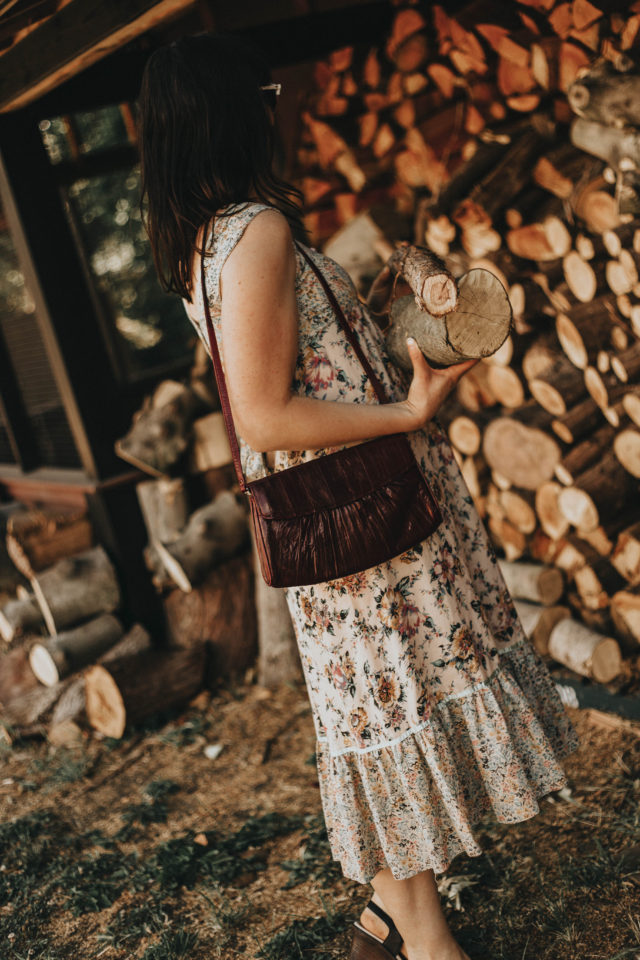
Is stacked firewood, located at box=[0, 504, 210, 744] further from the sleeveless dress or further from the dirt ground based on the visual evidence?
the sleeveless dress

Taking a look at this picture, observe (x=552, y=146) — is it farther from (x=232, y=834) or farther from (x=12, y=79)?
(x=232, y=834)

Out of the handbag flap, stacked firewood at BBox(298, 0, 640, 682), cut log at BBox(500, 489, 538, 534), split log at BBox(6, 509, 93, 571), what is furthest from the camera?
split log at BBox(6, 509, 93, 571)

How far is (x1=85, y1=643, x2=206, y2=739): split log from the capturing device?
350 centimetres

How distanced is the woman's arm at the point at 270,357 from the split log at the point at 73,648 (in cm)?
266

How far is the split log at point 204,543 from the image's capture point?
12.2ft

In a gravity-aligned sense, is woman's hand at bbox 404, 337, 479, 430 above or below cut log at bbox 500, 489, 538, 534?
above

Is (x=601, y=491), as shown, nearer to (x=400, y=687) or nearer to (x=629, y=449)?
(x=629, y=449)

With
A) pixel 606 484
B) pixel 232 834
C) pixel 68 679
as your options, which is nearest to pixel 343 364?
pixel 606 484

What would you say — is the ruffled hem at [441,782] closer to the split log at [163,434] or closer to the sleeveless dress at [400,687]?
the sleeveless dress at [400,687]

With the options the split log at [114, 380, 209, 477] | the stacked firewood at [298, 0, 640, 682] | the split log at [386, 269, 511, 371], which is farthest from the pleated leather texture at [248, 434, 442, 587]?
the split log at [114, 380, 209, 477]

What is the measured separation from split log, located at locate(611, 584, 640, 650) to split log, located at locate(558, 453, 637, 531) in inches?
10.4

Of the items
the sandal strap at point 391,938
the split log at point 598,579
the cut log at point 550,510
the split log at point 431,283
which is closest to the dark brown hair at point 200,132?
the split log at point 431,283

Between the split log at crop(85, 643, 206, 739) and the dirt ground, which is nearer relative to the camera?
the dirt ground

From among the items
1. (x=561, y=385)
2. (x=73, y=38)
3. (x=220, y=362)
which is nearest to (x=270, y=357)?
(x=220, y=362)
